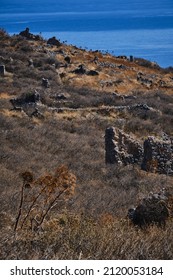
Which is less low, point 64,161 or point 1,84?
point 1,84

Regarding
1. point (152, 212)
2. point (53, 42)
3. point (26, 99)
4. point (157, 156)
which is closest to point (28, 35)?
point (53, 42)

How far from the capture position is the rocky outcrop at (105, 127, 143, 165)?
15508mm

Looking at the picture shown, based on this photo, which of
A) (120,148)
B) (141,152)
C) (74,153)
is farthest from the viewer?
(74,153)

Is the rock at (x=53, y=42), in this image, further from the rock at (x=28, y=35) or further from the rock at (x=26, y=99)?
the rock at (x=26, y=99)

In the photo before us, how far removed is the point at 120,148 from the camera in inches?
626

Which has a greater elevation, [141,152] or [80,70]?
A: [80,70]

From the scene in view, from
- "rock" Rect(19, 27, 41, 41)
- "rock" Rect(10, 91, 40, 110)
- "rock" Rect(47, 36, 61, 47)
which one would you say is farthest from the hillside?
"rock" Rect(47, 36, 61, 47)

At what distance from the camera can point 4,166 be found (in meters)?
12.8

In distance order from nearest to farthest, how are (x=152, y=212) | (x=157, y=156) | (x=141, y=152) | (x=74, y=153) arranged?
(x=152, y=212) → (x=157, y=156) → (x=141, y=152) → (x=74, y=153)

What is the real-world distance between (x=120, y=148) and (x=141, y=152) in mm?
887

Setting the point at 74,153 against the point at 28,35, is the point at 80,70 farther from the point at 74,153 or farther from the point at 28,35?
the point at 74,153

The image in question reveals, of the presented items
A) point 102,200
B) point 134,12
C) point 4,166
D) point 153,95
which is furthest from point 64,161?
point 134,12
